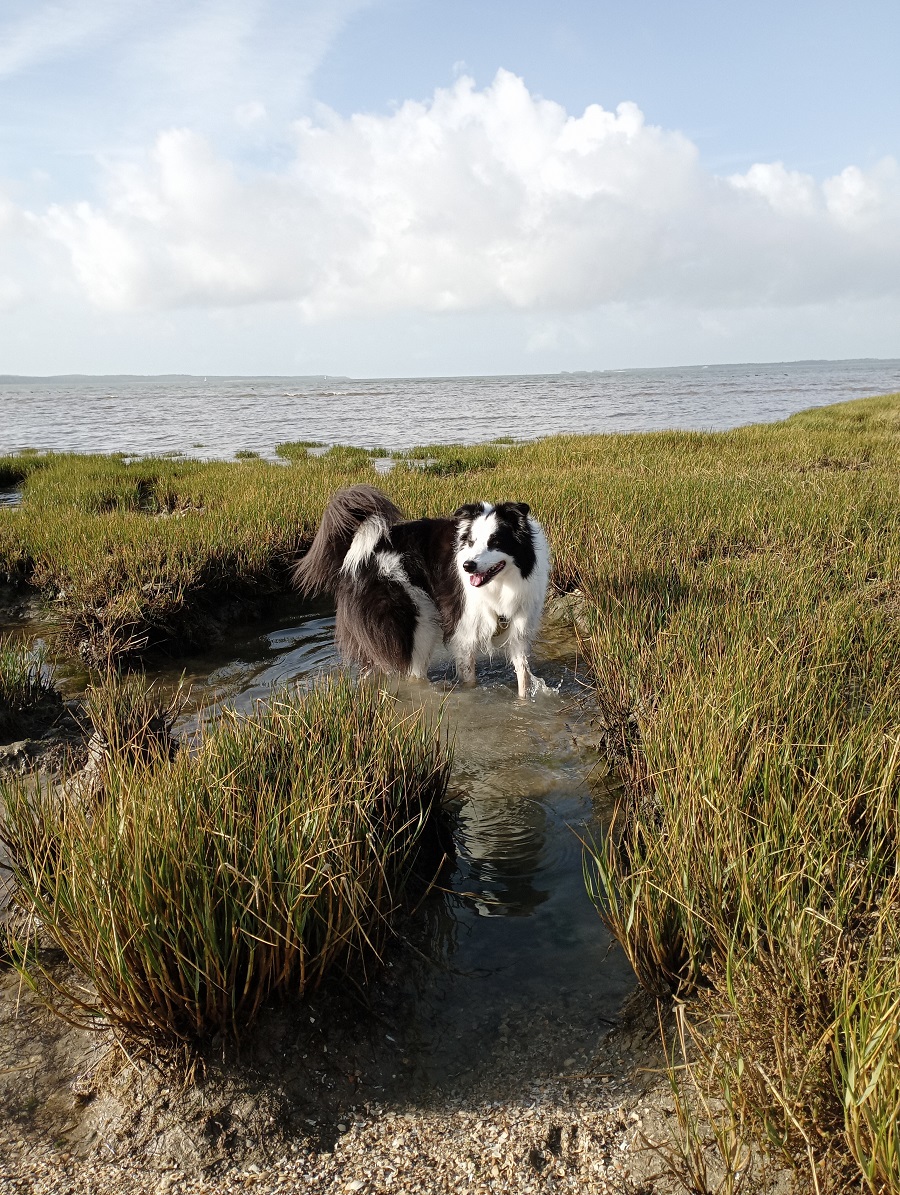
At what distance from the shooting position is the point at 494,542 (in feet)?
15.8

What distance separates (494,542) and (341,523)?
1154mm

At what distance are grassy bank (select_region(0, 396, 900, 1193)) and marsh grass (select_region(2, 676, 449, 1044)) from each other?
2.84 feet

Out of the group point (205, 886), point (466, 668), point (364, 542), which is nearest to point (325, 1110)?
point (205, 886)

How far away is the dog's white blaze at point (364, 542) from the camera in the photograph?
5.22 m

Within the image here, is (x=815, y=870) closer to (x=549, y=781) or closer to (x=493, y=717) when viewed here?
(x=549, y=781)

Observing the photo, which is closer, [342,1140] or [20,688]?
[342,1140]

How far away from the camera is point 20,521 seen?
8.23 m

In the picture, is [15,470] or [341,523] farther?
[15,470]

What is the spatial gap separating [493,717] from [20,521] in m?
6.29

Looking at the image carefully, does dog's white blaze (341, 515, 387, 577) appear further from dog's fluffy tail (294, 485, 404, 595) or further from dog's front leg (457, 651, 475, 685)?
dog's front leg (457, 651, 475, 685)

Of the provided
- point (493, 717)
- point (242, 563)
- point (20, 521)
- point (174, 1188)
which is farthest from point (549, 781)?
point (20, 521)

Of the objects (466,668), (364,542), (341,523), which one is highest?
(341,523)

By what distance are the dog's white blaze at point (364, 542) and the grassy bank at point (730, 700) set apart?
1.59 meters

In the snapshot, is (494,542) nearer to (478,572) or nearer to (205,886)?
(478,572)
